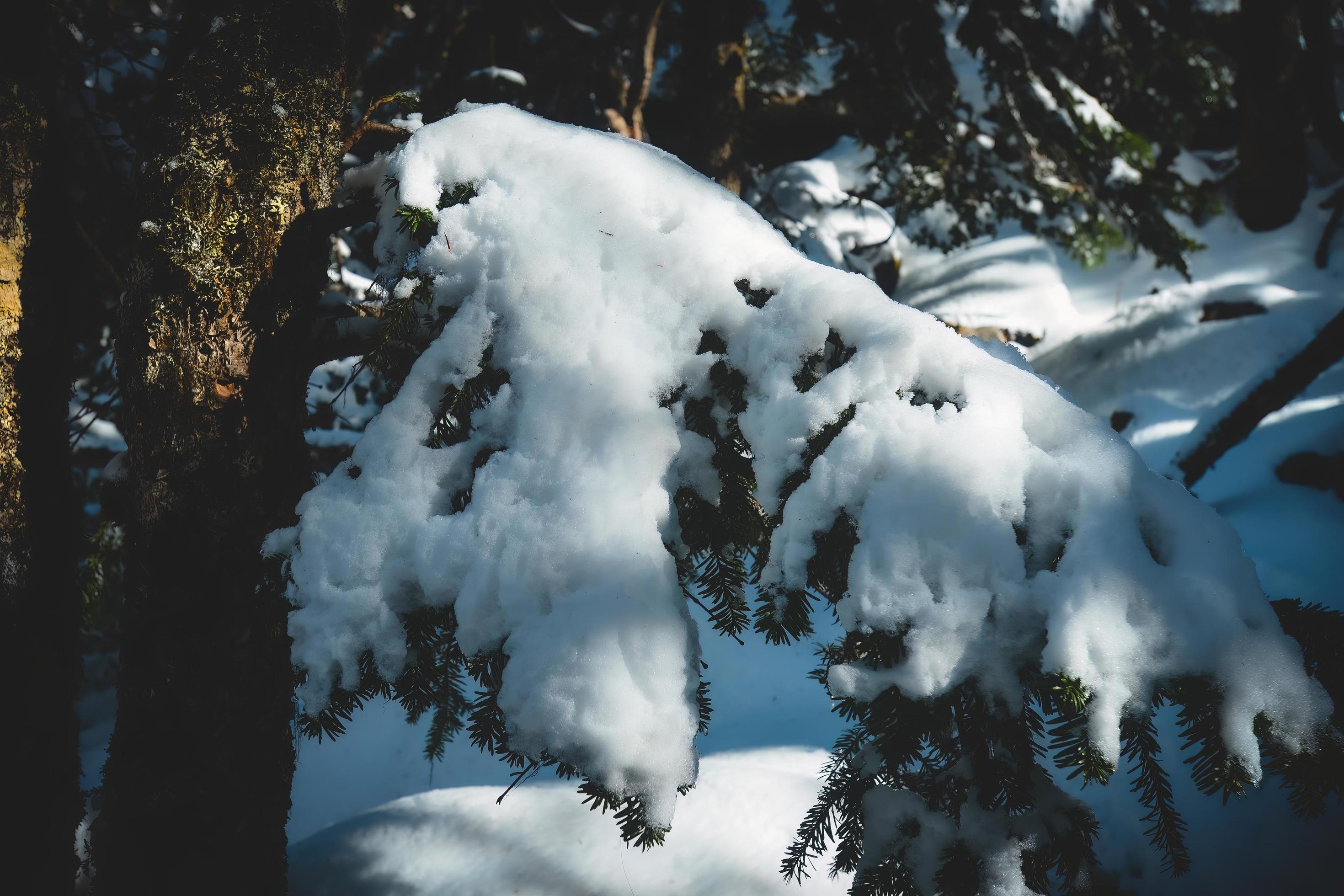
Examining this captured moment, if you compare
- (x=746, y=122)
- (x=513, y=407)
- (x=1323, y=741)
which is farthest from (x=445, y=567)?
(x=746, y=122)

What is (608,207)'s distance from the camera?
4.55ft

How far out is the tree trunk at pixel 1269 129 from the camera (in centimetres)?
571

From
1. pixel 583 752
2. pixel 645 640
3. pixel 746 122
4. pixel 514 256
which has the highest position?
pixel 746 122

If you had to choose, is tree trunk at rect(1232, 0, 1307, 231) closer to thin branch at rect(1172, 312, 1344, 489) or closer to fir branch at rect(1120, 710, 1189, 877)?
thin branch at rect(1172, 312, 1344, 489)

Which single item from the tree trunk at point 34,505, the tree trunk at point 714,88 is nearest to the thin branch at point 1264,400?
the tree trunk at point 714,88

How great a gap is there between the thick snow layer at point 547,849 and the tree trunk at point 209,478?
56cm

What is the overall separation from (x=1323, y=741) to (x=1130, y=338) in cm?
636

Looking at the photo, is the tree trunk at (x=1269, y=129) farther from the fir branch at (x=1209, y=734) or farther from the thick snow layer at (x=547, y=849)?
the thick snow layer at (x=547, y=849)

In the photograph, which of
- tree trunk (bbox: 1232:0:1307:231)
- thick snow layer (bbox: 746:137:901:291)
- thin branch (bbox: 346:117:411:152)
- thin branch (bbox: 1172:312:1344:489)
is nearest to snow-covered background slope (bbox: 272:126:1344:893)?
thin branch (bbox: 1172:312:1344:489)

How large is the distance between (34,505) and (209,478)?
452 millimetres

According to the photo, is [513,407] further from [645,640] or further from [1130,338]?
[1130,338]

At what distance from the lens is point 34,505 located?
148cm

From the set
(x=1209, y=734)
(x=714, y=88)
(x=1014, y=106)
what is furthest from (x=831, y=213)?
(x=1209, y=734)

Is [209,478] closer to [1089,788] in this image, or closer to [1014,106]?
[1089,788]
